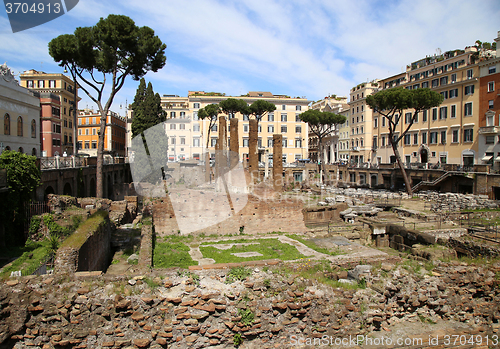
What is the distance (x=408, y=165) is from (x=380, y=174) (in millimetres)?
4947

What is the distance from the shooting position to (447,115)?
3812 cm

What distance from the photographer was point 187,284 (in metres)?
6.39

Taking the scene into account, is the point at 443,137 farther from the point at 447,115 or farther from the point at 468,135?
the point at 468,135

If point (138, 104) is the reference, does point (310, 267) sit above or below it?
below

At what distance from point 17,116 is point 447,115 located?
45625 millimetres

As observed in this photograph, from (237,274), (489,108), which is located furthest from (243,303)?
(489,108)

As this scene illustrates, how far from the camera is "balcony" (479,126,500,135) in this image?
31609 millimetres

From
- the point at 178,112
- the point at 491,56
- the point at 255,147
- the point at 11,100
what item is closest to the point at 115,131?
the point at 178,112

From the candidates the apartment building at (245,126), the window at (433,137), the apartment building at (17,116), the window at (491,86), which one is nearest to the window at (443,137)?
the window at (433,137)

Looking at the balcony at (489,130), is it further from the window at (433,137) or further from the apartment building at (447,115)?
the window at (433,137)

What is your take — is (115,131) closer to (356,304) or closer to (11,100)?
(11,100)

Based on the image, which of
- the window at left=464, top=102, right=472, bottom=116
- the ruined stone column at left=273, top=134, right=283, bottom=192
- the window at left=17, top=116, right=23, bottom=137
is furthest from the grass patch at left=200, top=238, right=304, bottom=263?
the window at left=464, top=102, right=472, bottom=116

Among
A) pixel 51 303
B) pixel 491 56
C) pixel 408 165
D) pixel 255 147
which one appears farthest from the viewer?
pixel 408 165

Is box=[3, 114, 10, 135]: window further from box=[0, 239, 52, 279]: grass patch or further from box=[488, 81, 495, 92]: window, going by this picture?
box=[488, 81, 495, 92]: window
